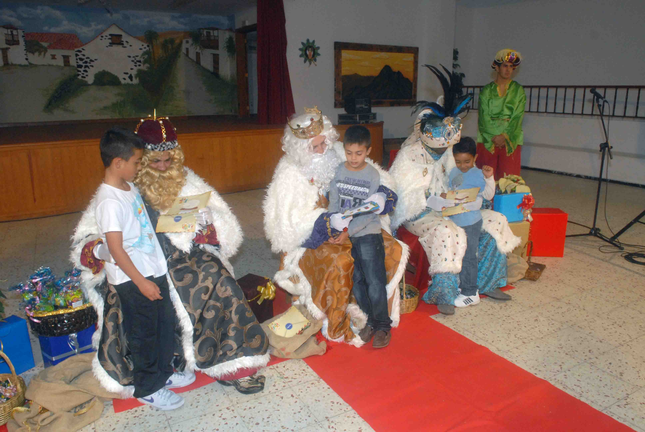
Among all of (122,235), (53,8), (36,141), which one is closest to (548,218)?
(122,235)

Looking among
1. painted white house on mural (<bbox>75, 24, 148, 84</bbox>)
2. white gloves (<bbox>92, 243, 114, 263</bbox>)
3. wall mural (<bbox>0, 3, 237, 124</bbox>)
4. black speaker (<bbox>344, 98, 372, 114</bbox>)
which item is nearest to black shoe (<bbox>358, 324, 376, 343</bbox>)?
white gloves (<bbox>92, 243, 114, 263</bbox>)

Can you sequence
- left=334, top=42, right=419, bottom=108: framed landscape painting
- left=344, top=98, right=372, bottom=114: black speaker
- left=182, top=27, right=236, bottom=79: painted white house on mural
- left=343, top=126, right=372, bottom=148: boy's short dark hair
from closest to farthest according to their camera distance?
→ left=343, top=126, right=372, bottom=148: boy's short dark hair → left=344, top=98, right=372, bottom=114: black speaker → left=334, top=42, right=419, bottom=108: framed landscape painting → left=182, top=27, right=236, bottom=79: painted white house on mural

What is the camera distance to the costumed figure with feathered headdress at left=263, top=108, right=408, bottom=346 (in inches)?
101

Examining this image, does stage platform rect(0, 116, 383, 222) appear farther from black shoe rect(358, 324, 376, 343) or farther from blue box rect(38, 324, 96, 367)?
black shoe rect(358, 324, 376, 343)

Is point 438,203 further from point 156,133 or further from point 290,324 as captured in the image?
point 156,133

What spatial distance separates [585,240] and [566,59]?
17.9 feet

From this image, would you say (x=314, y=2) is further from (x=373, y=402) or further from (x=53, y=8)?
(x=373, y=402)

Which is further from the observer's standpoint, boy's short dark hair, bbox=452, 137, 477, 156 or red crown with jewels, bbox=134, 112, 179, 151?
boy's short dark hair, bbox=452, 137, 477, 156

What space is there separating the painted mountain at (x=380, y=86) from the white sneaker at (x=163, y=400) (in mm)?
7290

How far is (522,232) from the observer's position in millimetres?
3670

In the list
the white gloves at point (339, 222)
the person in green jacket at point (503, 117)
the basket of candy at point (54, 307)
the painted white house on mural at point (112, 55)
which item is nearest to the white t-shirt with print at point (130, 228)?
the basket of candy at point (54, 307)

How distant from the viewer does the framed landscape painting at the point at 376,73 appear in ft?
27.8

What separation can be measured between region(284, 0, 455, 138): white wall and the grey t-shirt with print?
5700mm

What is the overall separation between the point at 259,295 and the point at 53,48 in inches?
319
